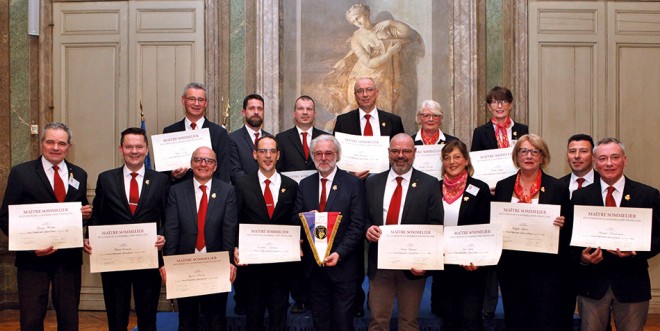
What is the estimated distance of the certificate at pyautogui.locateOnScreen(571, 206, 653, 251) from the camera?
4.12m

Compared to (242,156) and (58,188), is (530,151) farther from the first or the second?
(58,188)

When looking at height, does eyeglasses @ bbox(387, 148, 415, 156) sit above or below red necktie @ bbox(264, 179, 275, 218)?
above

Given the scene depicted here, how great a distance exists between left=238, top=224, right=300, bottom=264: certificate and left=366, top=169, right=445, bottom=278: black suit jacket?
507 millimetres

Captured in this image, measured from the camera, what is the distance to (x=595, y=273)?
418 cm

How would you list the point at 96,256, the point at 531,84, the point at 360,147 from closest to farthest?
1. the point at 96,256
2. the point at 360,147
3. the point at 531,84

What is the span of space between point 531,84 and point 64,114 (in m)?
4.85

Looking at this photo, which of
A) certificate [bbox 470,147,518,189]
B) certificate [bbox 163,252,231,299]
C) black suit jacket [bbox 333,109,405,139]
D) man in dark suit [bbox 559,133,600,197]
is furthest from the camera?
black suit jacket [bbox 333,109,405,139]

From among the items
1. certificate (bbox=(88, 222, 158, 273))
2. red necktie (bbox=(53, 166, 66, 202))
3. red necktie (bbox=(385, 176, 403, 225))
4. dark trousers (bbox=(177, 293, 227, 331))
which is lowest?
dark trousers (bbox=(177, 293, 227, 331))

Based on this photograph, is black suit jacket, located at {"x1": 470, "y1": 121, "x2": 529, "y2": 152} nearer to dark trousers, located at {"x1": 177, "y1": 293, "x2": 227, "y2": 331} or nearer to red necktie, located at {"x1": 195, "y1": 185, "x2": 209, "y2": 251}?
red necktie, located at {"x1": 195, "y1": 185, "x2": 209, "y2": 251}

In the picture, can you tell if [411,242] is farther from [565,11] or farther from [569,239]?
[565,11]

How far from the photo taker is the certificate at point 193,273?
437 cm

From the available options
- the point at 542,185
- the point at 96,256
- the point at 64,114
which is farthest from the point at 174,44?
the point at 542,185

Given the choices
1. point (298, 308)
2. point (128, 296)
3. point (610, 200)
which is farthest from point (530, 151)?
point (128, 296)

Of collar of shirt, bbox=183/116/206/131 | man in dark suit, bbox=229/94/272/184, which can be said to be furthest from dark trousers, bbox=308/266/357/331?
collar of shirt, bbox=183/116/206/131
